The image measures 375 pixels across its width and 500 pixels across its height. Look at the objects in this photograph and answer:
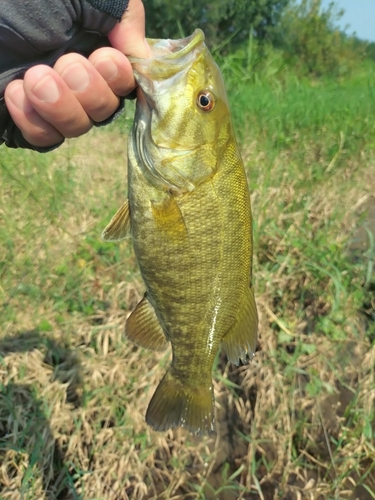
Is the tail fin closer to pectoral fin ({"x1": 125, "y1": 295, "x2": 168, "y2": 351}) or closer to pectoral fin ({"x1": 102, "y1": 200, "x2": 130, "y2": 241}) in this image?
pectoral fin ({"x1": 125, "y1": 295, "x2": 168, "y2": 351})

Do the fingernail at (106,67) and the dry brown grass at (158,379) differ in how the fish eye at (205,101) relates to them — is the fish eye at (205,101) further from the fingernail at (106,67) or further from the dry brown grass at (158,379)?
the dry brown grass at (158,379)

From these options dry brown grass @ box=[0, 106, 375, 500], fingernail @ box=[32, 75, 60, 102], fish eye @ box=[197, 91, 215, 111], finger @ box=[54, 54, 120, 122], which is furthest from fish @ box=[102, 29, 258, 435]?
dry brown grass @ box=[0, 106, 375, 500]

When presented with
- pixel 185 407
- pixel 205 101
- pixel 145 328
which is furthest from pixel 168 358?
pixel 205 101

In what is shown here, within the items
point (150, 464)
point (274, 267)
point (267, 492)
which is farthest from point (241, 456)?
point (274, 267)

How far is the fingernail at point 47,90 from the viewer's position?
1.28 m

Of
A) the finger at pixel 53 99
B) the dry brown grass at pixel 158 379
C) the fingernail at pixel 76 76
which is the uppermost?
the fingernail at pixel 76 76

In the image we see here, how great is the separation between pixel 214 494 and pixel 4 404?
1.27 m

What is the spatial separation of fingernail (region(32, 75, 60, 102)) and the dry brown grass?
5.82ft

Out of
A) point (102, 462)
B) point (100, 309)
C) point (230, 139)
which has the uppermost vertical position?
point (230, 139)

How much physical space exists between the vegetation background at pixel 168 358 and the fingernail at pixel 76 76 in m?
1.80

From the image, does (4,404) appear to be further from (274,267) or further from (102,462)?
(274,267)

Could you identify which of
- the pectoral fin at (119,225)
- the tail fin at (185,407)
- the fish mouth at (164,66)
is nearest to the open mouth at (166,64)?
the fish mouth at (164,66)

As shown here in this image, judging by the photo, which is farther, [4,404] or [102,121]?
[4,404]

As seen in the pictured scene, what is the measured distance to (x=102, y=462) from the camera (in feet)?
8.46
